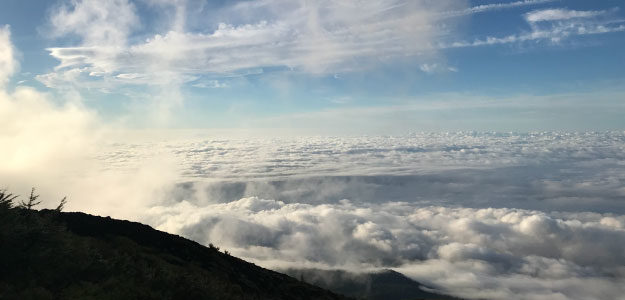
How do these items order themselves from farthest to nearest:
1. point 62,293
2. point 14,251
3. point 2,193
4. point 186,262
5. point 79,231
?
point 79,231
point 186,262
point 2,193
point 14,251
point 62,293

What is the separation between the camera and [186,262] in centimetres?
3578

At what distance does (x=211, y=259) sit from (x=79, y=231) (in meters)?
14.1

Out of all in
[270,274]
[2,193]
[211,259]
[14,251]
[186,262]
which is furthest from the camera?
[270,274]

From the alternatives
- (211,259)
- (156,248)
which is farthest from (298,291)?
(156,248)

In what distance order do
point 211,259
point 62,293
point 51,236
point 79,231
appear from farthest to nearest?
1. point 211,259
2. point 79,231
3. point 51,236
4. point 62,293

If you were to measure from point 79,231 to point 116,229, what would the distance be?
4.24 metres

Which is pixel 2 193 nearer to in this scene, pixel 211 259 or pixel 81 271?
pixel 81 271

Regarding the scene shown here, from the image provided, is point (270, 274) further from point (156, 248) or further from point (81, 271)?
point (81, 271)

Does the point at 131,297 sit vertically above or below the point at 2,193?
below

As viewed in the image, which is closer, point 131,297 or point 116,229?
point 131,297

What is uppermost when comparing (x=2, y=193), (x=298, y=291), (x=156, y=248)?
(x=2, y=193)

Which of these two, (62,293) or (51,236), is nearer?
(62,293)

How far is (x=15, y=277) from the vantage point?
48.6ft

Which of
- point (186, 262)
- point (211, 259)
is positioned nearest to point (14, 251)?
point (186, 262)
